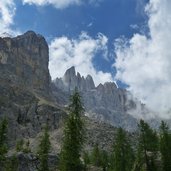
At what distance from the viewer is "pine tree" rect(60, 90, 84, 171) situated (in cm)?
5088

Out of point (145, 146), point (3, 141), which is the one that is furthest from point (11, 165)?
point (145, 146)

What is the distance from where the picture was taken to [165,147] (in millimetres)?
76125

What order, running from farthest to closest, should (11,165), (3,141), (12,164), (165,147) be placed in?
(12,164) → (165,147) → (11,165) → (3,141)

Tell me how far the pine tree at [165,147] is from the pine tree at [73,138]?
28330mm

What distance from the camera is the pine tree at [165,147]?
72.9m

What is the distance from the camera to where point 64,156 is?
51.0 m

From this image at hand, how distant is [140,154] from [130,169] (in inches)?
211

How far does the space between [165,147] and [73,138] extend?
3241 centimetres

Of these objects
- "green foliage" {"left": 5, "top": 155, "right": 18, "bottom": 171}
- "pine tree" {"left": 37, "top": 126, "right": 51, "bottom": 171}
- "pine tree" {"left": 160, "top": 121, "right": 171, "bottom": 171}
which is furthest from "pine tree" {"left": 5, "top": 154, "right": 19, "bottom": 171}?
"pine tree" {"left": 160, "top": 121, "right": 171, "bottom": 171}

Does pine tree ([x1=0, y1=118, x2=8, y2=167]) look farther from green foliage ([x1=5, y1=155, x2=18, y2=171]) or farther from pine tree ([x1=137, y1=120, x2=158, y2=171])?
pine tree ([x1=137, y1=120, x2=158, y2=171])

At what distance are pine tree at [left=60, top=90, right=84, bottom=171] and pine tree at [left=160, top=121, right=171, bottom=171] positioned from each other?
1115 inches

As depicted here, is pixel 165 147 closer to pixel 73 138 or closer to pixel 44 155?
pixel 44 155

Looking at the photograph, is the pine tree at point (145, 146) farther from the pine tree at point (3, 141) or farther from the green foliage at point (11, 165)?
the pine tree at point (3, 141)

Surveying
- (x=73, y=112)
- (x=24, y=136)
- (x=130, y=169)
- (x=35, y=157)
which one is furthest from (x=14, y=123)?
(x=73, y=112)
